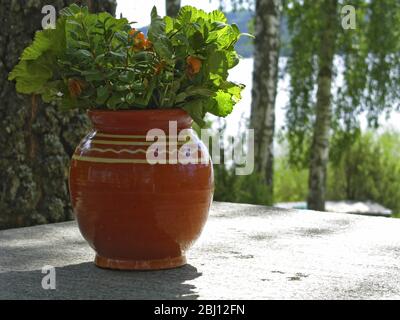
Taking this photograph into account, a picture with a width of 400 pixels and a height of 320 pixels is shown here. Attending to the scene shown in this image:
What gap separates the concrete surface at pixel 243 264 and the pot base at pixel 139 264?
0.10 ft

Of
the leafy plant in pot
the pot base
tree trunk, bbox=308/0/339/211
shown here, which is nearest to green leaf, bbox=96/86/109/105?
the leafy plant in pot

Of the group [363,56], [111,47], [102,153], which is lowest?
[102,153]

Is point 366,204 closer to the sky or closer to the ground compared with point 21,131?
closer to the ground

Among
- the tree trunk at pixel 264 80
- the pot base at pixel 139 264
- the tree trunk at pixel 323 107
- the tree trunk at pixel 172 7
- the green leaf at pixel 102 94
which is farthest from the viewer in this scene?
the tree trunk at pixel 323 107

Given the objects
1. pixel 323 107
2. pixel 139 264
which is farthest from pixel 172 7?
pixel 139 264

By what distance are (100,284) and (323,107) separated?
5945 millimetres

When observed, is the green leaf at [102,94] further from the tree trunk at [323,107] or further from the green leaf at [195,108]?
the tree trunk at [323,107]

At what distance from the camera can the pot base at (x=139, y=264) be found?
256 centimetres

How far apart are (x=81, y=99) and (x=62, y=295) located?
67 centimetres

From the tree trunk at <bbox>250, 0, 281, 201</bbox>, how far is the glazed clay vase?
4214 millimetres

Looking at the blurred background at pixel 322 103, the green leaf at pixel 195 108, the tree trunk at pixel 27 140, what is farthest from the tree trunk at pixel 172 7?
the green leaf at pixel 195 108

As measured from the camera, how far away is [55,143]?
379cm

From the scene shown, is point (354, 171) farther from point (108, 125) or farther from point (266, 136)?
point (108, 125)

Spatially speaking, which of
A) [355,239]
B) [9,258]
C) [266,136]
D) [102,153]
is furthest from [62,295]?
[266,136]
